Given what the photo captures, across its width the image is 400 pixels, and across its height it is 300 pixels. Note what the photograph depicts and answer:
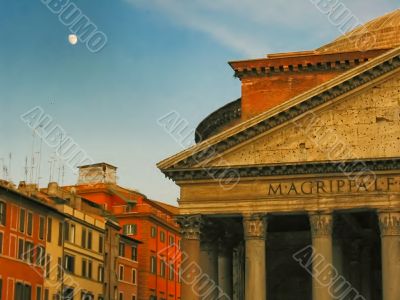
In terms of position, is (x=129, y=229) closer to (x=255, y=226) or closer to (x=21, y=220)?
(x=21, y=220)

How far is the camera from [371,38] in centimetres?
4409

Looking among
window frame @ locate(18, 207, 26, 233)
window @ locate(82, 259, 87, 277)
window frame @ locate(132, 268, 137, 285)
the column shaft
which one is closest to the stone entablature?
the column shaft

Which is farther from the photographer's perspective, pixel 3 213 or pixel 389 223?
pixel 3 213

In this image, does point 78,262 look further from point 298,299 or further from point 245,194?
point 245,194

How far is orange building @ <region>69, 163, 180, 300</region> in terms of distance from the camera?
66875mm

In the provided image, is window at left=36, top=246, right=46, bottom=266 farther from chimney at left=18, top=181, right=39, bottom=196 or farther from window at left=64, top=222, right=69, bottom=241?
chimney at left=18, top=181, right=39, bottom=196

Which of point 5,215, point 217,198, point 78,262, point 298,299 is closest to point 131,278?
point 78,262

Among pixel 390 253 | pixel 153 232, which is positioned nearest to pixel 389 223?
pixel 390 253

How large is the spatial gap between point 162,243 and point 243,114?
3173 cm

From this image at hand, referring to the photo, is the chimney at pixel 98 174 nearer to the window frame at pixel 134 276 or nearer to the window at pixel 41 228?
the window frame at pixel 134 276

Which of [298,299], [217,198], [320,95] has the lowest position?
[298,299]

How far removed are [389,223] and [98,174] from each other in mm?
47537

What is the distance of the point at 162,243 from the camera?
7006cm

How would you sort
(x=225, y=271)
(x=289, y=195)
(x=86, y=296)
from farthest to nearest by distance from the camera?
(x=86, y=296), (x=225, y=271), (x=289, y=195)
